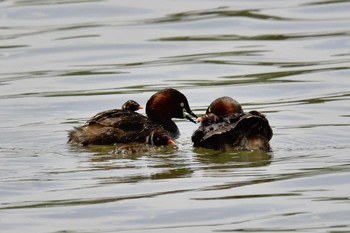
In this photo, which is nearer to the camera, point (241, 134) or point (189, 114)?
point (241, 134)

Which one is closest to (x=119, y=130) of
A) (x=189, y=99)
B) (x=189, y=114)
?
(x=189, y=114)

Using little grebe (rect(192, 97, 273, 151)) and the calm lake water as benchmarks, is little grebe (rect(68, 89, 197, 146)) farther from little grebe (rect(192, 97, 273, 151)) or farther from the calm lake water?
little grebe (rect(192, 97, 273, 151))

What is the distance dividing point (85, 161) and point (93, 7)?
11683mm

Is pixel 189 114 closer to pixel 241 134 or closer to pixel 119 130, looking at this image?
pixel 119 130

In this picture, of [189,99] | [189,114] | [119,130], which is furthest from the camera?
[189,99]

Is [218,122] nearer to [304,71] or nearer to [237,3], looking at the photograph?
[304,71]

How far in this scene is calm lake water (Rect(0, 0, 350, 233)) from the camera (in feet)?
36.0

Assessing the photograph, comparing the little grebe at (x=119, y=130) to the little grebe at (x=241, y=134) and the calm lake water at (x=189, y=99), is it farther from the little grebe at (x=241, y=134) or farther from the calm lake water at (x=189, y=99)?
the little grebe at (x=241, y=134)

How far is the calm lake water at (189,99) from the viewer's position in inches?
432

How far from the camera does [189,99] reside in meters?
18.0

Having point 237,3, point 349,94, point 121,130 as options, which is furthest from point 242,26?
point 121,130

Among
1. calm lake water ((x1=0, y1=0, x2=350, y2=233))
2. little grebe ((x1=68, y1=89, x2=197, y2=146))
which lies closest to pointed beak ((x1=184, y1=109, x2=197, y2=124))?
calm lake water ((x1=0, y1=0, x2=350, y2=233))

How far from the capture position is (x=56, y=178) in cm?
1239

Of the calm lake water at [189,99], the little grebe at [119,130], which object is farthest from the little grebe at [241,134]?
the little grebe at [119,130]
